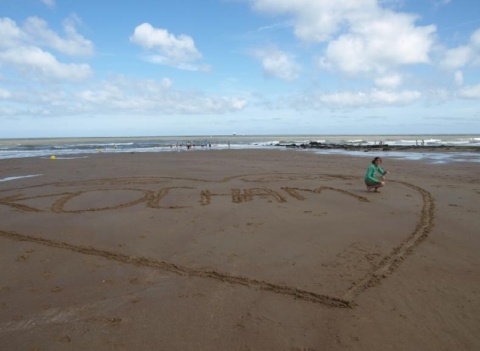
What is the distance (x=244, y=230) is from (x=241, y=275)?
2.11 metres

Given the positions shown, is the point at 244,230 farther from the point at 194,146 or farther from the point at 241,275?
the point at 194,146

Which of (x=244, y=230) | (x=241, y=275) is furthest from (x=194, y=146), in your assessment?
(x=241, y=275)

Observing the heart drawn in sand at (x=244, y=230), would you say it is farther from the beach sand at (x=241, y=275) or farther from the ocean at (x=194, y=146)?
the ocean at (x=194, y=146)

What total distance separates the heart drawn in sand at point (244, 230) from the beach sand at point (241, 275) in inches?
1.4

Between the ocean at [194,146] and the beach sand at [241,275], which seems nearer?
the beach sand at [241,275]

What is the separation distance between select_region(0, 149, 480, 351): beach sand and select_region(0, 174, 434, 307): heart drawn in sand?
0.12 ft

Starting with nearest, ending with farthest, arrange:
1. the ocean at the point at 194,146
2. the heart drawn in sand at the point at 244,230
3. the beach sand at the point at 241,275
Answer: the beach sand at the point at 241,275 → the heart drawn in sand at the point at 244,230 → the ocean at the point at 194,146

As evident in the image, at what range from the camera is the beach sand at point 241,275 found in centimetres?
346

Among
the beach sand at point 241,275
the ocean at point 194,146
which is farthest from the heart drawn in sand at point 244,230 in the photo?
the ocean at point 194,146

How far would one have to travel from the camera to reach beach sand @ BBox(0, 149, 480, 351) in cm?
346

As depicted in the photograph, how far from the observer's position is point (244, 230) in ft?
22.6

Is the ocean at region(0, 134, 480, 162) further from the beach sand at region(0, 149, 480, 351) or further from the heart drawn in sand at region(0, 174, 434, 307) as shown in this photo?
the beach sand at region(0, 149, 480, 351)

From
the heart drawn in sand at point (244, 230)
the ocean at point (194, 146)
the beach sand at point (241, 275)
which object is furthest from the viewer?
the ocean at point (194, 146)

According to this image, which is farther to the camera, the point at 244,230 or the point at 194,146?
the point at 194,146
